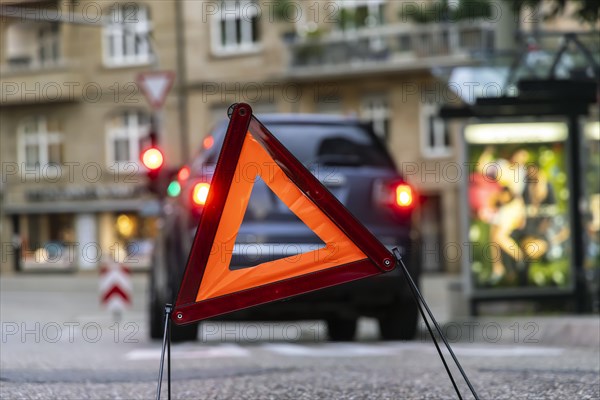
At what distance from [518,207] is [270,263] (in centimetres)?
1018

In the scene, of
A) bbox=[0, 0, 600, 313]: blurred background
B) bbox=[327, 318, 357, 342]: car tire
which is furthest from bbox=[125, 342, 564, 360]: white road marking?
bbox=[0, 0, 600, 313]: blurred background

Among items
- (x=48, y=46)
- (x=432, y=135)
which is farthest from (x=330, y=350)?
(x=48, y=46)

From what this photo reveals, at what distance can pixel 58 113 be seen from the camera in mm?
40062

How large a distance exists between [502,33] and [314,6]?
20241mm

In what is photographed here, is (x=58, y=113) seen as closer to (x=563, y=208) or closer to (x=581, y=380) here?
(x=563, y=208)

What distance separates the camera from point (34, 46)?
39625 millimetres

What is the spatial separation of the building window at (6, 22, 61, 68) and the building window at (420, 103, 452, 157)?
1198 cm

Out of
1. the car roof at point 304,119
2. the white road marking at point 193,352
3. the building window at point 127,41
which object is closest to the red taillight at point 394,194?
the car roof at point 304,119

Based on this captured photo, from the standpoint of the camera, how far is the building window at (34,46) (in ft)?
129

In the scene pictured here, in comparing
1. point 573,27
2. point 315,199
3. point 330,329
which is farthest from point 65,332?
point 573,27

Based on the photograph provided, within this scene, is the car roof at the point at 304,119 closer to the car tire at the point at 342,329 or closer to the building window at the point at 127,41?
the car tire at the point at 342,329

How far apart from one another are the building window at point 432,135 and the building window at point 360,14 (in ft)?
9.15

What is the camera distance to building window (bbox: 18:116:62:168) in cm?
4025

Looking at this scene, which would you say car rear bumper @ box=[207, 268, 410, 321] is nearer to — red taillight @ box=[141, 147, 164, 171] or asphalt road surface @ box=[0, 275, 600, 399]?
asphalt road surface @ box=[0, 275, 600, 399]
